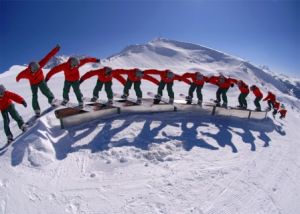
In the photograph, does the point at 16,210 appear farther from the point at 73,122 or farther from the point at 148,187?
the point at 73,122

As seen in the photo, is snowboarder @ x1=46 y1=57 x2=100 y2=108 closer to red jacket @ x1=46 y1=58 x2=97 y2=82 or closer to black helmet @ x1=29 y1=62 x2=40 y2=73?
red jacket @ x1=46 y1=58 x2=97 y2=82

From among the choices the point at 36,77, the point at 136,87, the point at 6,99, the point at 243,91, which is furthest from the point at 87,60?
the point at 243,91

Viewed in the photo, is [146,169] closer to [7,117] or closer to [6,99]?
[7,117]

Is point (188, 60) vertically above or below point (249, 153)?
below

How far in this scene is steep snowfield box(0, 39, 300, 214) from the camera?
21.6 feet

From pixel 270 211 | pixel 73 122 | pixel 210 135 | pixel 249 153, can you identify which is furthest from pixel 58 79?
pixel 270 211

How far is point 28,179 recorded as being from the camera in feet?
23.1

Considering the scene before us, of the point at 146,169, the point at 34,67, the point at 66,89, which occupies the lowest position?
the point at 146,169

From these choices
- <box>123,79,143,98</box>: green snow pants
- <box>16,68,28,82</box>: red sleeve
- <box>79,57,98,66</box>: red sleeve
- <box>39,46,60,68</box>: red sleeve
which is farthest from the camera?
<box>123,79,143,98</box>: green snow pants

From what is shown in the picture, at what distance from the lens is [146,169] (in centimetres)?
802

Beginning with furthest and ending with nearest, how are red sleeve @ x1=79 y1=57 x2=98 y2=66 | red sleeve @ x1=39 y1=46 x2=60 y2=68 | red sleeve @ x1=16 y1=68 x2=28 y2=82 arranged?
1. red sleeve @ x1=79 y1=57 x2=98 y2=66
2. red sleeve @ x1=39 y1=46 x2=60 y2=68
3. red sleeve @ x1=16 y1=68 x2=28 y2=82

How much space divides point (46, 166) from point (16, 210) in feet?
5.86

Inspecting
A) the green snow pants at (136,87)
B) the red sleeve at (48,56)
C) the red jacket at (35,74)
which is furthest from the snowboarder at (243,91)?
the red jacket at (35,74)

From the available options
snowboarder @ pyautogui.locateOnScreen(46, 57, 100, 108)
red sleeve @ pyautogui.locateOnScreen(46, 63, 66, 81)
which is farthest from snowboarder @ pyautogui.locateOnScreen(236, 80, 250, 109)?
red sleeve @ pyautogui.locateOnScreen(46, 63, 66, 81)
